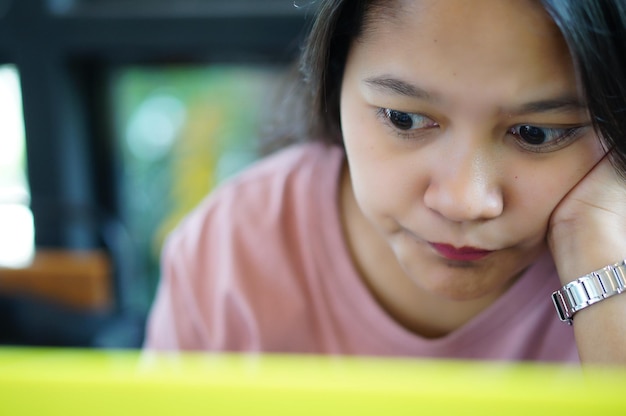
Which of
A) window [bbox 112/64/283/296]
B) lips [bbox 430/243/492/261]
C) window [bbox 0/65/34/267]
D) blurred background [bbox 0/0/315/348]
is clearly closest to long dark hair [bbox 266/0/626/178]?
lips [bbox 430/243/492/261]

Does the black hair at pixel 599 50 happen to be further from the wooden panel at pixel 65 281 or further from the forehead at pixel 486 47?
the wooden panel at pixel 65 281

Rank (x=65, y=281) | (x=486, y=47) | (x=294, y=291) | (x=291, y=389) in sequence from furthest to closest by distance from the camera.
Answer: (x=65, y=281) < (x=294, y=291) < (x=486, y=47) < (x=291, y=389)

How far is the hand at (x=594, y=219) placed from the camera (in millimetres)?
583

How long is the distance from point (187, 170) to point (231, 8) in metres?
0.37

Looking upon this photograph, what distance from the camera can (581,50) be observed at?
0.48 meters

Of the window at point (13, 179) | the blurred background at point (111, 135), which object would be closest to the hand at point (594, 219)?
the blurred background at point (111, 135)

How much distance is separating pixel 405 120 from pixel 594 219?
20 centimetres

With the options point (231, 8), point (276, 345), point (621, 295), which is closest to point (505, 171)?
point (621, 295)

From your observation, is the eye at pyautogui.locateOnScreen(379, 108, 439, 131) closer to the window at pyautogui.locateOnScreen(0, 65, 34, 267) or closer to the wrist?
the wrist

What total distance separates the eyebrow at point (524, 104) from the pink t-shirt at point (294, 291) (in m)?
0.25

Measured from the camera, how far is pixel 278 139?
0.92 meters

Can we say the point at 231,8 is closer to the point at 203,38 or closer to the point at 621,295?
the point at 203,38

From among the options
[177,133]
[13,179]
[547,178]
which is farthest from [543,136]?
[13,179]

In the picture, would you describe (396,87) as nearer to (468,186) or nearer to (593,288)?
(468,186)
